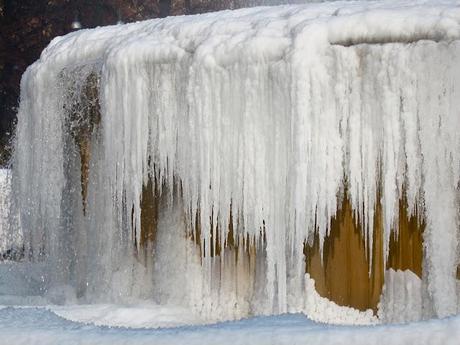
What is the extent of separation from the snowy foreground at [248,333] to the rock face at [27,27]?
1594 cm

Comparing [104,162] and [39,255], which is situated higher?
[104,162]

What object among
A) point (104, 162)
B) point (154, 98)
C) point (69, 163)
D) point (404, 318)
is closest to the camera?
point (404, 318)

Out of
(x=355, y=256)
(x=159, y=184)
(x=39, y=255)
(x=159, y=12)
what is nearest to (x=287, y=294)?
(x=355, y=256)

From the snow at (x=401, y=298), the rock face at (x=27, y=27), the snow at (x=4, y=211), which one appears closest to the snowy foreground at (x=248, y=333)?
the snow at (x=401, y=298)

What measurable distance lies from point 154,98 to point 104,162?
2.68 feet

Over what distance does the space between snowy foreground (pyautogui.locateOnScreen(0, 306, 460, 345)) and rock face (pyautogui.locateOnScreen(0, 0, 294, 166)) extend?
52.3ft

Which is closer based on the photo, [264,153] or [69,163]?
[264,153]

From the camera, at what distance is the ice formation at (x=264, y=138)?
4.88 metres

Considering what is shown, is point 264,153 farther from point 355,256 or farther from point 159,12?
point 159,12

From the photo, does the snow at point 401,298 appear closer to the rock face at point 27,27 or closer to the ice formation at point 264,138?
the ice formation at point 264,138

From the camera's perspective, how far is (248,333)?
2.42 meters

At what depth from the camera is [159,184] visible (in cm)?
585

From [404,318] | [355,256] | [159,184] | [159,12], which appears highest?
[159,12]

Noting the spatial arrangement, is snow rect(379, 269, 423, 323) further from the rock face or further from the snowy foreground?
the rock face
